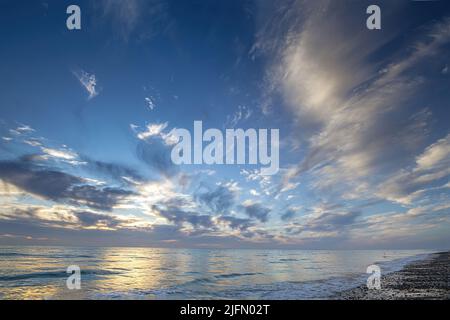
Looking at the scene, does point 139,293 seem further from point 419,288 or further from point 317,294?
point 419,288
